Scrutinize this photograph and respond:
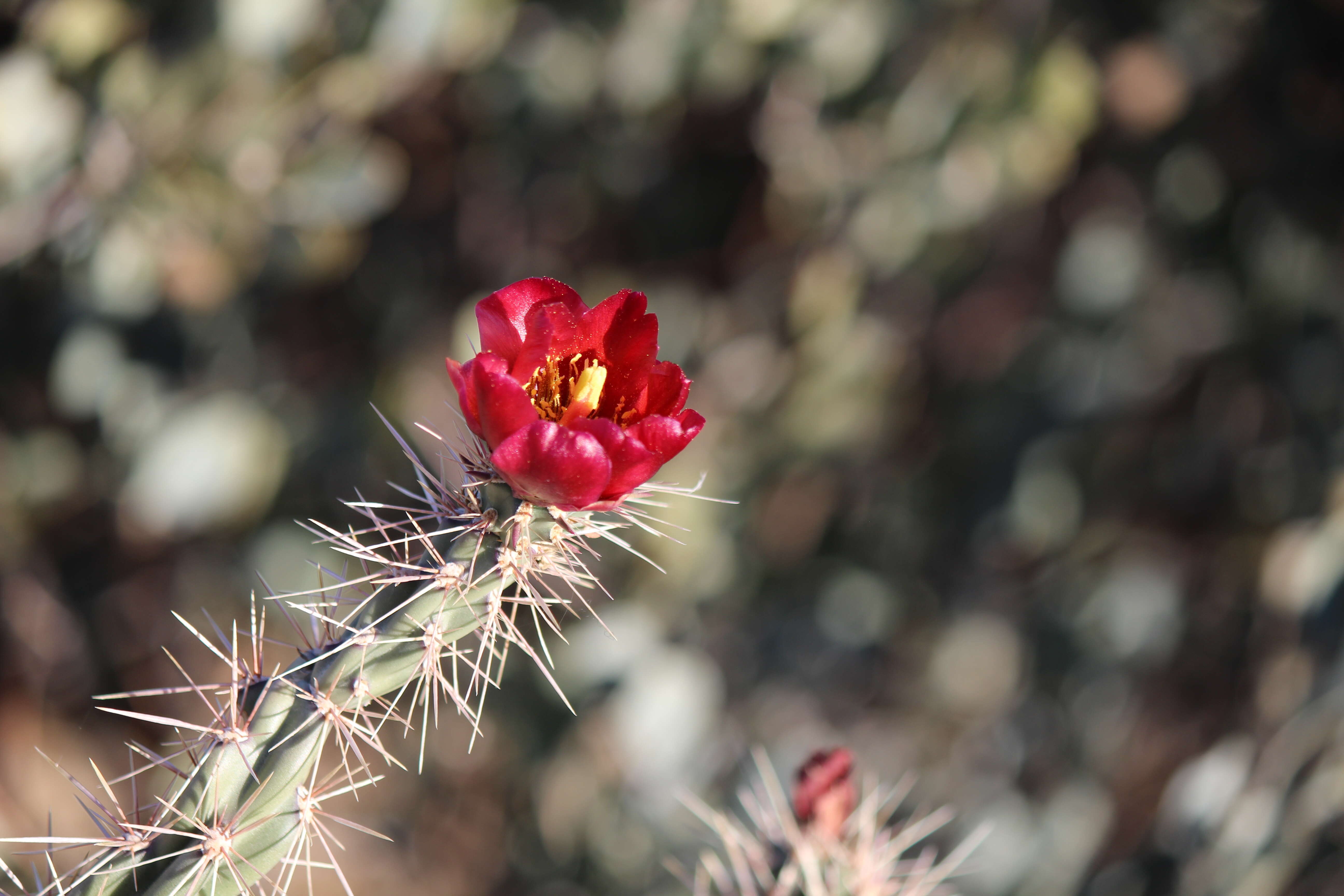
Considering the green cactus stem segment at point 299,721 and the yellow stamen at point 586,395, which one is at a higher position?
the yellow stamen at point 586,395

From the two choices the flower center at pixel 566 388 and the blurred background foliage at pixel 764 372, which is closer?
the flower center at pixel 566 388

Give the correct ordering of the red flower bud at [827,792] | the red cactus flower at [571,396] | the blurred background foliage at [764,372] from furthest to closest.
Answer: the blurred background foliage at [764,372] < the red flower bud at [827,792] < the red cactus flower at [571,396]

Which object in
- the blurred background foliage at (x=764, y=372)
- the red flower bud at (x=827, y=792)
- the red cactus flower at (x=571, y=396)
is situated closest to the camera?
the red cactus flower at (x=571, y=396)

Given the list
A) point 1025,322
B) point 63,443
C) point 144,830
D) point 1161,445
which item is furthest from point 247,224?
Result: point 1161,445

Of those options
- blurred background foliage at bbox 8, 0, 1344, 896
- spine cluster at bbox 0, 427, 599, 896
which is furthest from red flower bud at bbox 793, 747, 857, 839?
blurred background foliage at bbox 8, 0, 1344, 896

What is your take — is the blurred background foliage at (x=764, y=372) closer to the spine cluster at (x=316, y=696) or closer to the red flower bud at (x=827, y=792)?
the red flower bud at (x=827, y=792)

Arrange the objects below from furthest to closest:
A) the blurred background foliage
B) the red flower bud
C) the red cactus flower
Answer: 1. the blurred background foliage
2. the red flower bud
3. the red cactus flower

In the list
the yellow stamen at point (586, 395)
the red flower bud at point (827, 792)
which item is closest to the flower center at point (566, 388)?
the yellow stamen at point (586, 395)

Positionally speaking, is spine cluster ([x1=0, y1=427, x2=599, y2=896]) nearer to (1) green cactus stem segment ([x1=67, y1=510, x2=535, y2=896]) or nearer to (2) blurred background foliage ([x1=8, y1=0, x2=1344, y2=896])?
(1) green cactus stem segment ([x1=67, y1=510, x2=535, y2=896])

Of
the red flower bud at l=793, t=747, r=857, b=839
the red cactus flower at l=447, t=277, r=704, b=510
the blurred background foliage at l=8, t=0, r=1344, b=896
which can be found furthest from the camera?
the blurred background foliage at l=8, t=0, r=1344, b=896
